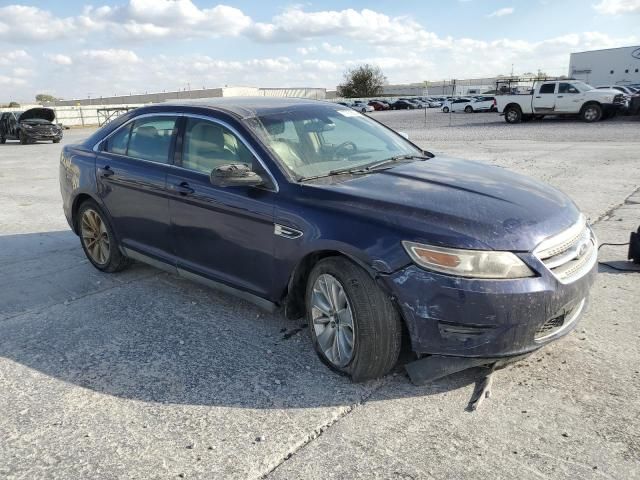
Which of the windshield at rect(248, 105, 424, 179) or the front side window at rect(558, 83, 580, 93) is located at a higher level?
the front side window at rect(558, 83, 580, 93)

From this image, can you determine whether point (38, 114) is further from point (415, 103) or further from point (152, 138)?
point (415, 103)

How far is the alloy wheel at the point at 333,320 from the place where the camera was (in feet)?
10.5

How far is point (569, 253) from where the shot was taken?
10.1 ft

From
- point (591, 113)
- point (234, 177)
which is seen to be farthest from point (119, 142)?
point (591, 113)

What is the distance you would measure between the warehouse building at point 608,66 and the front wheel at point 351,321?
58.1 metres

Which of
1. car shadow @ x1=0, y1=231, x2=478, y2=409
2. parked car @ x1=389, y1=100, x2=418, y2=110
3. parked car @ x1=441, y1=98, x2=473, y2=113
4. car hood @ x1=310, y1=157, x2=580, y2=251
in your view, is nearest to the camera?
car hood @ x1=310, y1=157, x2=580, y2=251

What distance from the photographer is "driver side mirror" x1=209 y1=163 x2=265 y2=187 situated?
3.49 metres

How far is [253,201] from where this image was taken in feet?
11.8

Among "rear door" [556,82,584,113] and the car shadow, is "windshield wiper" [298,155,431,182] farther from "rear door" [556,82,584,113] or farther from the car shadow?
"rear door" [556,82,584,113]

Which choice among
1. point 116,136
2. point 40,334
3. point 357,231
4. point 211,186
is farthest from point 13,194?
point 357,231

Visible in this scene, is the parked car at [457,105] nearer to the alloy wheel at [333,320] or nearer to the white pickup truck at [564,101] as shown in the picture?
the white pickup truck at [564,101]

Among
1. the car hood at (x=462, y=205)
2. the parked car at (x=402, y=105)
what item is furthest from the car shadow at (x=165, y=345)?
the parked car at (x=402, y=105)

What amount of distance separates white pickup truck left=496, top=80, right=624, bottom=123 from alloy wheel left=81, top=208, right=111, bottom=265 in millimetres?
23469

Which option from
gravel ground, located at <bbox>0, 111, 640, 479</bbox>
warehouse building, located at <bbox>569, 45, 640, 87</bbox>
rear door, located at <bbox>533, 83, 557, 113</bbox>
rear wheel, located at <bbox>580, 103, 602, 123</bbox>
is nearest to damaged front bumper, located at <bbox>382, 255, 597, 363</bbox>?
gravel ground, located at <bbox>0, 111, 640, 479</bbox>
